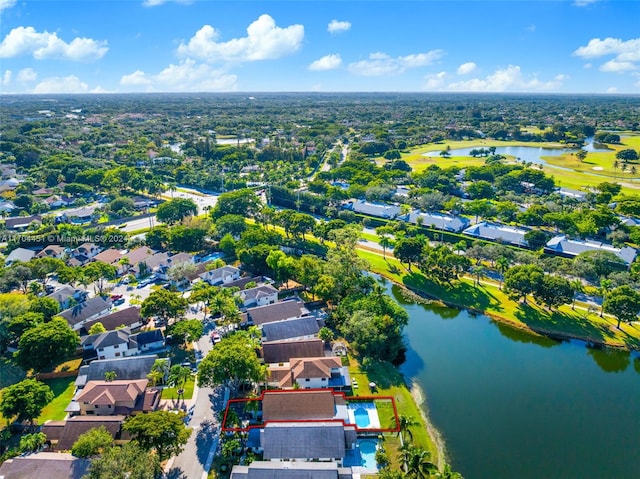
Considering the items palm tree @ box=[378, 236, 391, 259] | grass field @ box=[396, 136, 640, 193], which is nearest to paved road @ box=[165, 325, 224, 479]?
palm tree @ box=[378, 236, 391, 259]

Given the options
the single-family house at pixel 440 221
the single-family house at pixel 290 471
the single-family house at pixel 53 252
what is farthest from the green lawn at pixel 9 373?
the single-family house at pixel 440 221

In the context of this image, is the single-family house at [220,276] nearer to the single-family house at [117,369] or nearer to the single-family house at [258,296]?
the single-family house at [258,296]

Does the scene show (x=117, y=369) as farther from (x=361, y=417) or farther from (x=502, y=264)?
(x=502, y=264)

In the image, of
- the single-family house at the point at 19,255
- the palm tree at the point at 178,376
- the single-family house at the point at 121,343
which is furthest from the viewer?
the single-family house at the point at 19,255

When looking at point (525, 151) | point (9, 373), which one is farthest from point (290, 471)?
point (525, 151)

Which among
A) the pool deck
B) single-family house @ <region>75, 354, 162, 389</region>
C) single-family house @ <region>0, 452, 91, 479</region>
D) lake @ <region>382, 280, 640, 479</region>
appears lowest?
lake @ <region>382, 280, 640, 479</region>

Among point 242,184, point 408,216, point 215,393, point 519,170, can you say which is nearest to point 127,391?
point 215,393

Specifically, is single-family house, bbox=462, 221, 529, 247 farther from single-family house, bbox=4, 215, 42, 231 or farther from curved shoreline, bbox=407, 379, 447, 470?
single-family house, bbox=4, 215, 42, 231
